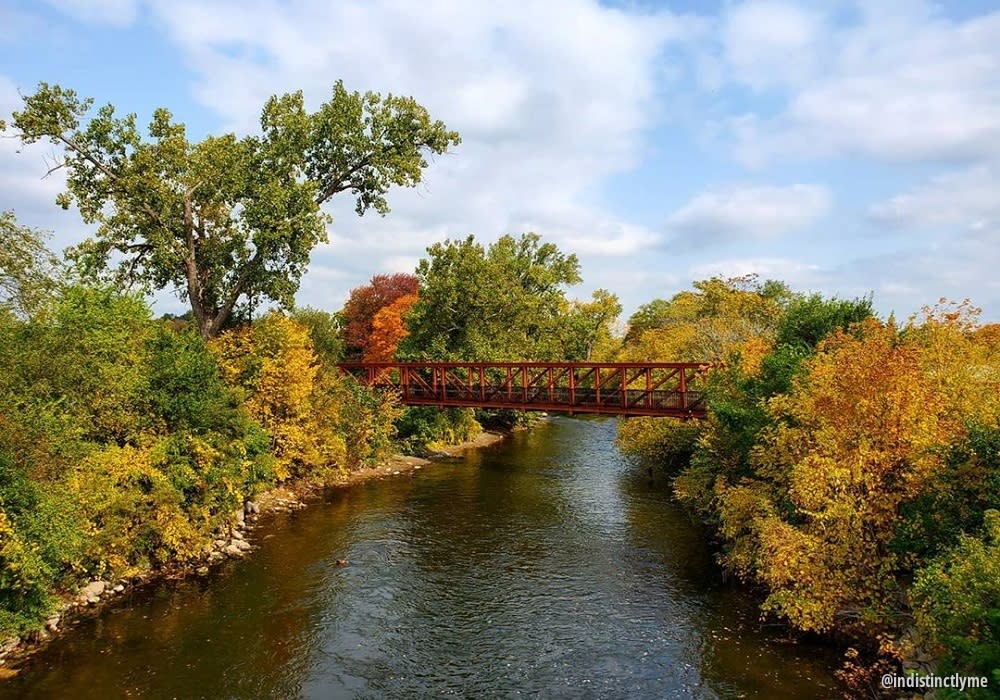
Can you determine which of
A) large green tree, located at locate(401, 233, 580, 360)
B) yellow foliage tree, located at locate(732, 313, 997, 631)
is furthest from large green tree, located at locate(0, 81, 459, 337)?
yellow foliage tree, located at locate(732, 313, 997, 631)

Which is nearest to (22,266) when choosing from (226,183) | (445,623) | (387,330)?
(226,183)

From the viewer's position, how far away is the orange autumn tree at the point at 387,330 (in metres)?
65.3

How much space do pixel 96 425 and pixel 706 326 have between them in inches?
1371

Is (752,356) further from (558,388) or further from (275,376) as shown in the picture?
(275,376)

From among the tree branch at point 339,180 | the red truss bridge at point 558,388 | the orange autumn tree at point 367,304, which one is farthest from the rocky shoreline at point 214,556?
the orange autumn tree at point 367,304

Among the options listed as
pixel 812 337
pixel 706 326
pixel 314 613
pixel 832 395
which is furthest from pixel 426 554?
pixel 706 326

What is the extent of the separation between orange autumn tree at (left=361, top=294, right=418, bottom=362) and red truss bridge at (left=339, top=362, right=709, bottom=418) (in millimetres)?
12442

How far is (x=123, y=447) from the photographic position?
22.6m

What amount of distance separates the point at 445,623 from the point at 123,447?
13.9 m

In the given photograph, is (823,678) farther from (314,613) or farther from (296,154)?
(296,154)

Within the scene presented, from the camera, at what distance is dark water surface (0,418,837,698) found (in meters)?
15.4

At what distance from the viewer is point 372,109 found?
35.9 meters

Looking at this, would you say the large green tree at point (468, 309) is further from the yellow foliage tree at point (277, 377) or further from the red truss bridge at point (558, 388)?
the yellow foliage tree at point (277, 377)

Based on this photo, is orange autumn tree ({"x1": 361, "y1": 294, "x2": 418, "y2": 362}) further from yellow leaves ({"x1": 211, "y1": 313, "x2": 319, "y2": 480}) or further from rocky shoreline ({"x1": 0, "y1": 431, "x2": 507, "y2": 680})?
yellow leaves ({"x1": 211, "y1": 313, "x2": 319, "y2": 480})
